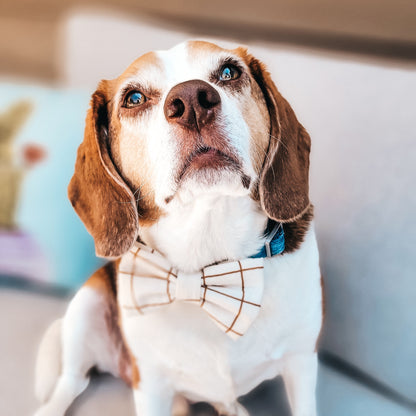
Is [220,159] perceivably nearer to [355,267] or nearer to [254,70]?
[254,70]

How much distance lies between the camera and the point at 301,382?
2.79 ft

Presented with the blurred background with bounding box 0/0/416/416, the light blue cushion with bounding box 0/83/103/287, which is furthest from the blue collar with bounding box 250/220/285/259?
the light blue cushion with bounding box 0/83/103/287

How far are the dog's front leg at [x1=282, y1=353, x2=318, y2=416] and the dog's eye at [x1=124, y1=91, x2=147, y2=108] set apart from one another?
0.55m

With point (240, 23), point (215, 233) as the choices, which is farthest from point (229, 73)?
point (240, 23)

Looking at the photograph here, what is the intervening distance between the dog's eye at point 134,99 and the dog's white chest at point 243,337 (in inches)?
13.0

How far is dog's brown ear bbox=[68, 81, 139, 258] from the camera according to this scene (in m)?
0.78

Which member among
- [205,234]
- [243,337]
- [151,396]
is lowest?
[151,396]

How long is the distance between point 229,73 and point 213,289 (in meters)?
0.39

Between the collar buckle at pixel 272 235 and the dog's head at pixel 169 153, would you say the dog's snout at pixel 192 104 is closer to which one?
the dog's head at pixel 169 153

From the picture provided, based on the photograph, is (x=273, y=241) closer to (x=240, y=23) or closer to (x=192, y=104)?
(x=192, y=104)

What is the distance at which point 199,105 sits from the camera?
2.12 ft

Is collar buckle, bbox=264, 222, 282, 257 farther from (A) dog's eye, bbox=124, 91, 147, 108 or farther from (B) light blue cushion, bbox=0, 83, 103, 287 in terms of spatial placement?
(B) light blue cushion, bbox=0, 83, 103, 287

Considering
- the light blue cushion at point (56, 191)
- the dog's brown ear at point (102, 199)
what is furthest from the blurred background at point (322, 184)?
the dog's brown ear at point (102, 199)

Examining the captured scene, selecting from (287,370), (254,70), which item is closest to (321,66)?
(254,70)
